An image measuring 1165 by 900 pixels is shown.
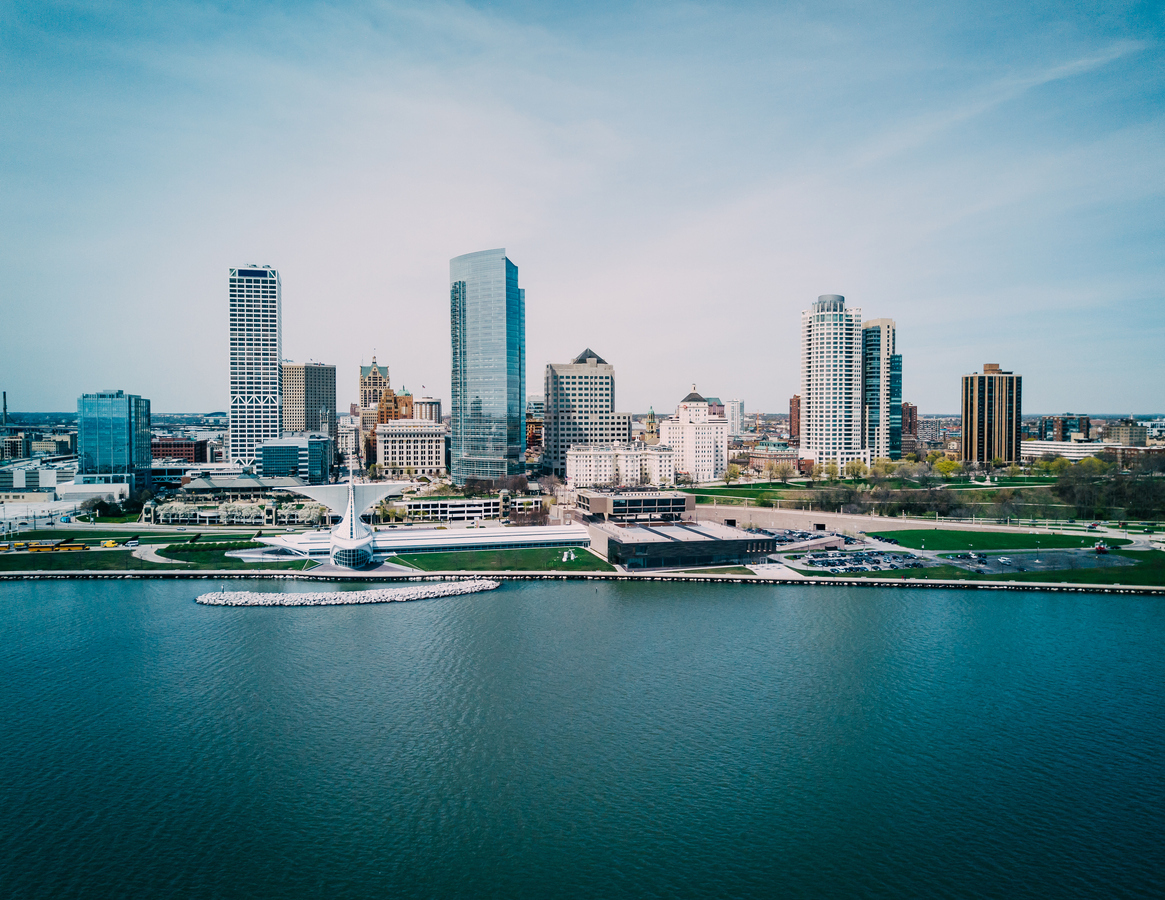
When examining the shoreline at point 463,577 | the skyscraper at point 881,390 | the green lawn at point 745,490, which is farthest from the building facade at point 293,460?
the skyscraper at point 881,390

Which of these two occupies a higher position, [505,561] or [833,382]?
[833,382]

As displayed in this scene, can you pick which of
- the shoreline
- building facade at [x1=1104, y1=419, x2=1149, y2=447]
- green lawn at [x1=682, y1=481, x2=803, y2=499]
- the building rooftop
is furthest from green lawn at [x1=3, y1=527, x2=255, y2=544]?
building facade at [x1=1104, y1=419, x2=1149, y2=447]

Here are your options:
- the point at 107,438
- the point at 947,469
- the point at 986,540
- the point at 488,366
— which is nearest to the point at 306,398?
the point at 107,438

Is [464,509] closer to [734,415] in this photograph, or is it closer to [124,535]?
[124,535]

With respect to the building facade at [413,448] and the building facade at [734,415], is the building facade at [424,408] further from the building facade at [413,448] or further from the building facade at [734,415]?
the building facade at [734,415]

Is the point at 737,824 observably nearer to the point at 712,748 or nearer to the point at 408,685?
the point at 712,748
